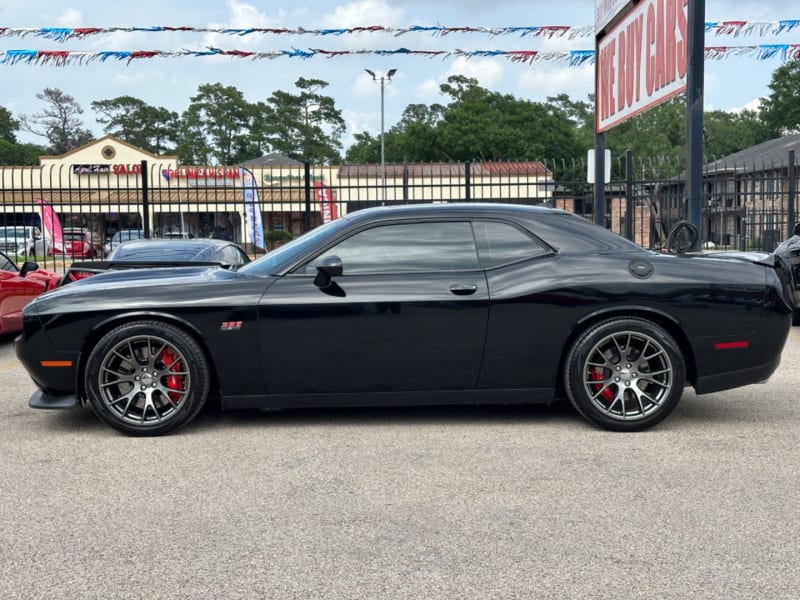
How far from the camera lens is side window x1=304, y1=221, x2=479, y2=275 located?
5391 millimetres

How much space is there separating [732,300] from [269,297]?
281cm

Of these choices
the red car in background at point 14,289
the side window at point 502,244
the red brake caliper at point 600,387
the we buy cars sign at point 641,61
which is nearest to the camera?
the red brake caliper at point 600,387

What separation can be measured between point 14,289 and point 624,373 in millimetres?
7062

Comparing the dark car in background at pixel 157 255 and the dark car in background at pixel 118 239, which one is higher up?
the dark car in background at pixel 118 239

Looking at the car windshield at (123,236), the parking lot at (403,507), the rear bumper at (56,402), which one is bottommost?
the parking lot at (403,507)

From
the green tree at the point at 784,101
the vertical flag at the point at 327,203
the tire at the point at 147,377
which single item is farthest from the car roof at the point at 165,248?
the green tree at the point at 784,101

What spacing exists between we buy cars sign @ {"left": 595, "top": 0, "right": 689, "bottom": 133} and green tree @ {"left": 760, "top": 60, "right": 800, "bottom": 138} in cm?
7710

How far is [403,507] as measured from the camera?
3951mm

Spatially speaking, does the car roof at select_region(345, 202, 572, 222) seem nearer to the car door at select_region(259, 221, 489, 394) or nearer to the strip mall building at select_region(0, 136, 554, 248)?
the car door at select_region(259, 221, 489, 394)

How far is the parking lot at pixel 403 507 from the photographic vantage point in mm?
3160

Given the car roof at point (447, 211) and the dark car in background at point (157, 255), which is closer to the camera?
the car roof at point (447, 211)

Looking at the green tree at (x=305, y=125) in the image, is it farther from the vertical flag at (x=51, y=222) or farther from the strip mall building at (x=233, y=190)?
the vertical flag at (x=51, y=222)

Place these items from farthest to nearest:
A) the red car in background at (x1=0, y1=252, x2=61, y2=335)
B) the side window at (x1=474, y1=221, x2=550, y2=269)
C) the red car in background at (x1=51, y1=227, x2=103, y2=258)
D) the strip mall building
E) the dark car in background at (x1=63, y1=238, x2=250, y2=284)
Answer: the red car in background at (x1=51, y1=227, x2=103, y2=258) < the strip mall building < the red car in background at (x1=0, y1=252, x2=61, y2=335) < the dark car in background at (x1=63, y1=238, x2=250, y2=284) < the side window at (x1=474, y1=221, x2=550, y2=269)

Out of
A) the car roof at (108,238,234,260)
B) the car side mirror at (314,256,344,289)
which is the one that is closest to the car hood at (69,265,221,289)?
the car side mirror at (314,256,344,289)
